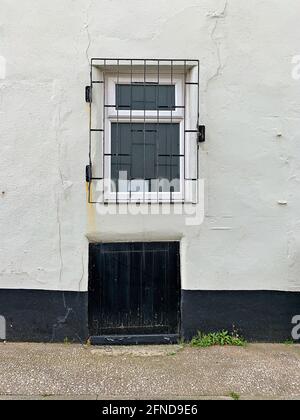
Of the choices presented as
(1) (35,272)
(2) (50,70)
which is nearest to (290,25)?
(2) (50,70)

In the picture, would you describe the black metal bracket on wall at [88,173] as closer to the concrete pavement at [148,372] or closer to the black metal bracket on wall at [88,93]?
the black metal bracket on wall at [88,93]

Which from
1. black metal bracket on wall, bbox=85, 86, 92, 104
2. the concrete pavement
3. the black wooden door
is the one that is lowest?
the concrete pavement

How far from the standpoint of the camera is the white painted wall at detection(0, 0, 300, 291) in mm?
4391

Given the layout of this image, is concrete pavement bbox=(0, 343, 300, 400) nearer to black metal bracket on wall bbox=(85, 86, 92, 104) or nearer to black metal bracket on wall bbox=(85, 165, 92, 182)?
black metal bracket on wall bbox=(85, 165, 92, 182)

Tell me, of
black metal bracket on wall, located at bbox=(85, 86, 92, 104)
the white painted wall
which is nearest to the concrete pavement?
the white painted wall

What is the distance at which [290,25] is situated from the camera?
4.43 metres

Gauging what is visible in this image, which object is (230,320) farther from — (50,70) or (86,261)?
(50,70)

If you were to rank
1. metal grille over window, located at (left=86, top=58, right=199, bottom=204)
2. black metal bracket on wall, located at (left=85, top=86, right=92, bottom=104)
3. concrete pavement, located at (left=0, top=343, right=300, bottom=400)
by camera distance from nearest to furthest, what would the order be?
concrete pavement, located at (left=0, top=343, right=300, bottom=400)
black metal bracket on wall, located at (left=85, top=86, right=92, bottom=104)
metal grille over window, located at (left=86, top=58, right=199, bottom=204)

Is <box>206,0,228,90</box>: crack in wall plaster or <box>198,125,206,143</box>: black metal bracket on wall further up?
<box>206,0,228,90</box>: crack in wall plaster

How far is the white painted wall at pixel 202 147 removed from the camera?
14.4 ft

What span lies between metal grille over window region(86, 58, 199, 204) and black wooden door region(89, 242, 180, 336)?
0.55m

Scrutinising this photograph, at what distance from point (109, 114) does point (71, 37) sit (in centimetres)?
84

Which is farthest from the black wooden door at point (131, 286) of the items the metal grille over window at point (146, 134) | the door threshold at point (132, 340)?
the metal grille over window at point (146, 134)

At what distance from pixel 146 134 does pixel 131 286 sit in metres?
1.59
